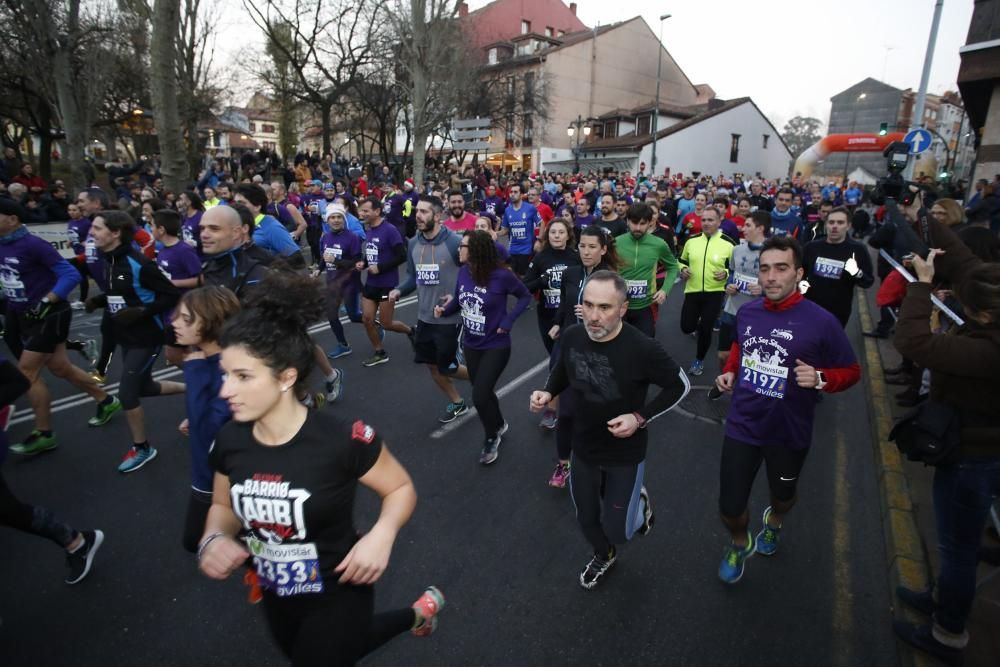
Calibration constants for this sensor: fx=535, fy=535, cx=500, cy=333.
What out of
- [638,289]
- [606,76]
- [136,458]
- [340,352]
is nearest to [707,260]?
[638,289]

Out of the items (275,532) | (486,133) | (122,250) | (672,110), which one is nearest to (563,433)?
(275,532)

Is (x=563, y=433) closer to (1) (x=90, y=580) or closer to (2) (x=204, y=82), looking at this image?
(1) (x=90, y=580)

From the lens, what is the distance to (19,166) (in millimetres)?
15328

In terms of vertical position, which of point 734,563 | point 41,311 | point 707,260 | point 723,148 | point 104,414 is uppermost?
point 723,148

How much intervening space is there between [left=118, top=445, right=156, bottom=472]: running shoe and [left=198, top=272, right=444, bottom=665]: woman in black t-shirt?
3261 millimetres

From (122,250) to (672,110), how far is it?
154ft

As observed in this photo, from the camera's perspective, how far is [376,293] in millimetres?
6961

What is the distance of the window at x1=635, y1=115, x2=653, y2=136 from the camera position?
43.8 meters

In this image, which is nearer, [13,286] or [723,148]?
[13,286]

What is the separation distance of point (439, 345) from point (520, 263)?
4.84m

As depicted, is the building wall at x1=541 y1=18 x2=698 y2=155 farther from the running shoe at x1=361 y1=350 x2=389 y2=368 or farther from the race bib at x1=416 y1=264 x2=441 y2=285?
the race bib at x1=416 y1=264 x2=441 y2=285

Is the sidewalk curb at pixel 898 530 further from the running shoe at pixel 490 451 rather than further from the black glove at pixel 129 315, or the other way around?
the black glove at pixel 129 315

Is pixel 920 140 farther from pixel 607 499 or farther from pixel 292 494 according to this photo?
pixel 292 494

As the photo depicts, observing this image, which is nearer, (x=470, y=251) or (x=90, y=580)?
(x=90, y=580)
